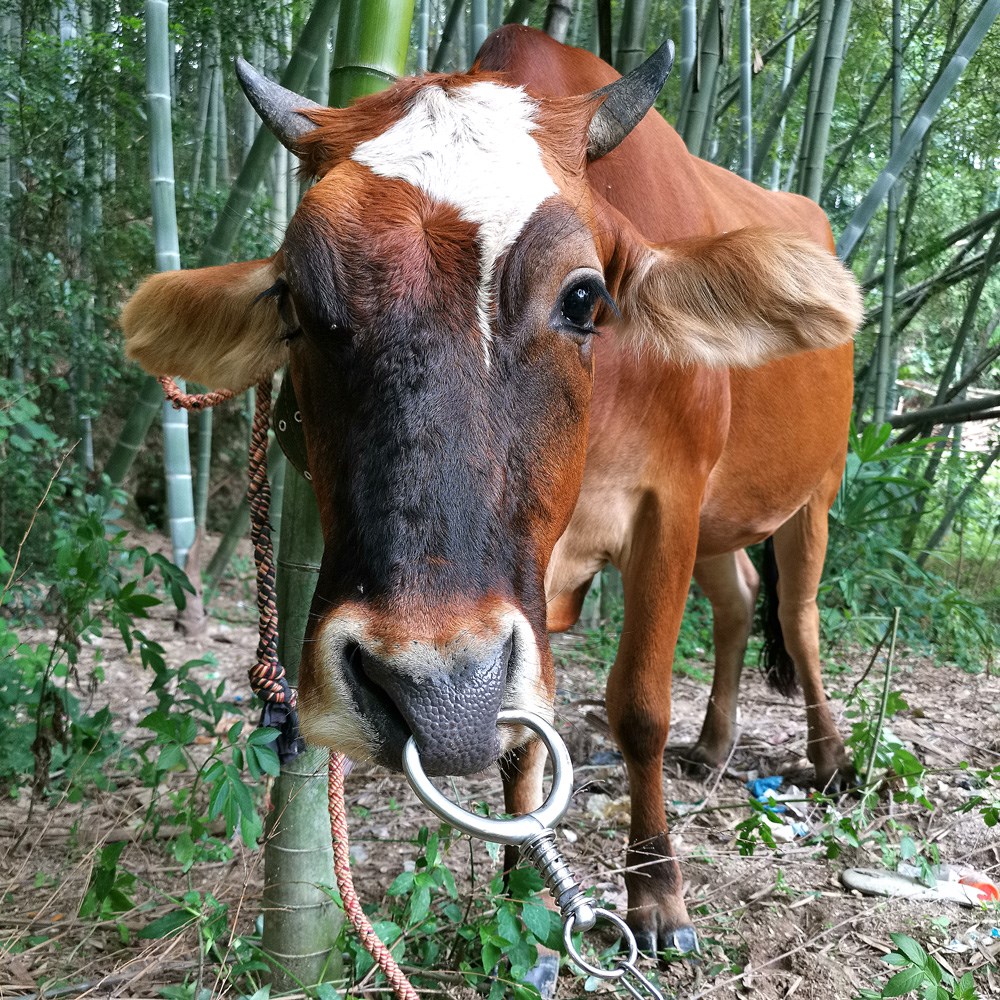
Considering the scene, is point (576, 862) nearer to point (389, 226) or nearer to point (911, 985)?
point (911, 985)

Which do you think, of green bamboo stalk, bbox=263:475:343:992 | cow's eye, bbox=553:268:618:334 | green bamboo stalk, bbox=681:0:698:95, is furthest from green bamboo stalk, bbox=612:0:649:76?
green bamboo stalk, bbox=263:475:343:992

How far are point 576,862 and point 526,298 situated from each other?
6.24ft

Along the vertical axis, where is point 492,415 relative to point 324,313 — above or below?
below

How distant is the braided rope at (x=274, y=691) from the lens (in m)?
1.69

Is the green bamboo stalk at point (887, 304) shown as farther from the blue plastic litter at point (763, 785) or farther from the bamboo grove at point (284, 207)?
the blue plastic litter at point (763, 785)

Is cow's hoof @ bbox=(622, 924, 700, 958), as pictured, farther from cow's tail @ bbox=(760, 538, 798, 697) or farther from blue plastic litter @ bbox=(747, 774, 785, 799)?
cow's tail @ bbox=(760, 538, 798, 697)

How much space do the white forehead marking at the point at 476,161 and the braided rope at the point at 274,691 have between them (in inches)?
22.5

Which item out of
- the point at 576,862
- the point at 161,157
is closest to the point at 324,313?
the point at 576,862

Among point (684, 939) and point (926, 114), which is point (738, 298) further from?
point (926, 114)

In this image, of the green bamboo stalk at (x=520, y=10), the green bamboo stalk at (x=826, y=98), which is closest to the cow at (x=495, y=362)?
the green bamboo stalk at (x=520, y=10)

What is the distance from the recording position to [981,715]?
15.2 ft

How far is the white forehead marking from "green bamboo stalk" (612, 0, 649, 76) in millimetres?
1996

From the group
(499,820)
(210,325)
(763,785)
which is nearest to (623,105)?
(210,325)

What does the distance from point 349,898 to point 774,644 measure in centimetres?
343
